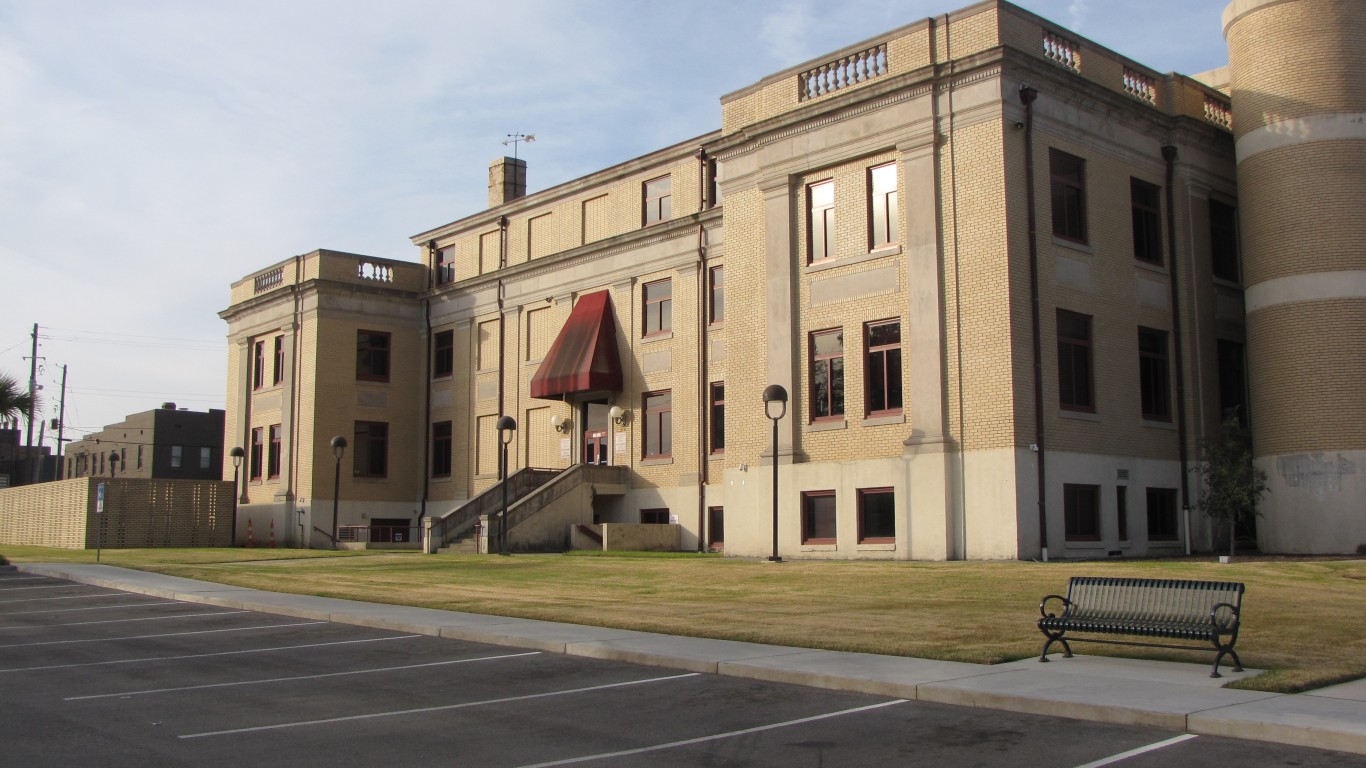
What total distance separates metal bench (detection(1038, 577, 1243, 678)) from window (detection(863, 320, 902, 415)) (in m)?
16.1

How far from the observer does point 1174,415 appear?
30.8 metres

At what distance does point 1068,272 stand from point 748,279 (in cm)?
840

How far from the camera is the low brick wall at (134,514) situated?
46562 mm

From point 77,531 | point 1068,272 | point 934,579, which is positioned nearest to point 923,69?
point 1068,272

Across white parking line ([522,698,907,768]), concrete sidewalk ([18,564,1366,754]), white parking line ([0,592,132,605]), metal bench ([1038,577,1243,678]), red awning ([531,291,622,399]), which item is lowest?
white parking line ([522,698,907,768])

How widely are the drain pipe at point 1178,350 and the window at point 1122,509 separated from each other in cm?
222

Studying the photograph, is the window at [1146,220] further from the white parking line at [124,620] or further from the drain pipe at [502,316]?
the drain pipe at [502,316]

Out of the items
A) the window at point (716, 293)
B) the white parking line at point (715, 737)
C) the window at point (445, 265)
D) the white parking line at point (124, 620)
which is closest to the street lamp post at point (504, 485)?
the window at point (716, 293)

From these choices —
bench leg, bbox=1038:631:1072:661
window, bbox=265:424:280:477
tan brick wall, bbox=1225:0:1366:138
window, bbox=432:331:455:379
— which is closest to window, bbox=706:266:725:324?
window, bbox=432:331:455:379

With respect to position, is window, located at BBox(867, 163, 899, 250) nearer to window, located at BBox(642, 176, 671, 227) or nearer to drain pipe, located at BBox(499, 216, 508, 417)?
window, located at BBox(642, 176, 671, 227)

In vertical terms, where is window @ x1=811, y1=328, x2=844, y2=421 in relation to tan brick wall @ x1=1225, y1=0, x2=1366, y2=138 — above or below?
below

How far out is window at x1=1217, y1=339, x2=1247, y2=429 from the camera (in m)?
32.3

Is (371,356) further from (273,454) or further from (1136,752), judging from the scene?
(1136,752)

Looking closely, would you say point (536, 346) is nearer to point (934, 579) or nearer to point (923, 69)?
point (923, 69)
